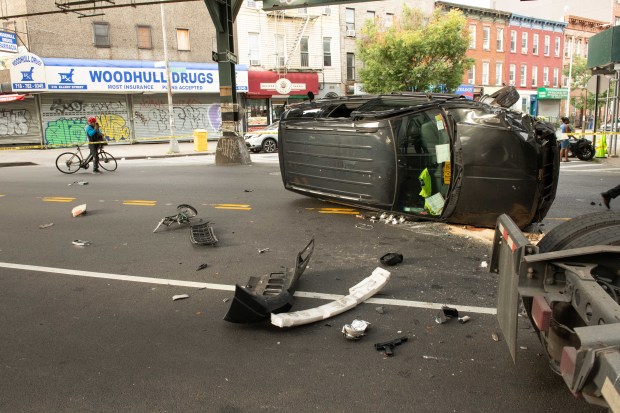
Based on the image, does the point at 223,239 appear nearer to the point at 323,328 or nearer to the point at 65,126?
the point at 323,328

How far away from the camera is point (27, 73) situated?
26672mm

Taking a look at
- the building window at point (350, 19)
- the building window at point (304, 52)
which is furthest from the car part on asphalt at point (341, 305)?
the building window at point (350, 19)

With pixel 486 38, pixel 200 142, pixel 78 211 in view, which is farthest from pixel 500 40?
pixel 78 211

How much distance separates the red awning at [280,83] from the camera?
1352 inches

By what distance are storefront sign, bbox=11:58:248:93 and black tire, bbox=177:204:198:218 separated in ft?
75.7

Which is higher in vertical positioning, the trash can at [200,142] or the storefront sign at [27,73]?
the storefront sign at [27,73]

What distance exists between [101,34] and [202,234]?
2784cm

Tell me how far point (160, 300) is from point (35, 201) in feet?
24.5

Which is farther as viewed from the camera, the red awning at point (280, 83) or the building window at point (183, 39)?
the red awning at point (280, 83)

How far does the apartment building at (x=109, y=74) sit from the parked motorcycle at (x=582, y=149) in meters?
20.3

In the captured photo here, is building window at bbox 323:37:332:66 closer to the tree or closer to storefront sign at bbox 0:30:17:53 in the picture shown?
the tree

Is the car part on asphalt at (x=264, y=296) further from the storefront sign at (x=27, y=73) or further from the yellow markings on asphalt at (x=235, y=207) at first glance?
the storefront sign at (x=27, y=73)

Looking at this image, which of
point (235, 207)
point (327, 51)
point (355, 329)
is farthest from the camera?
point (327, 51)

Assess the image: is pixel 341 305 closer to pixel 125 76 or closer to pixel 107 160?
pixel 107 160
